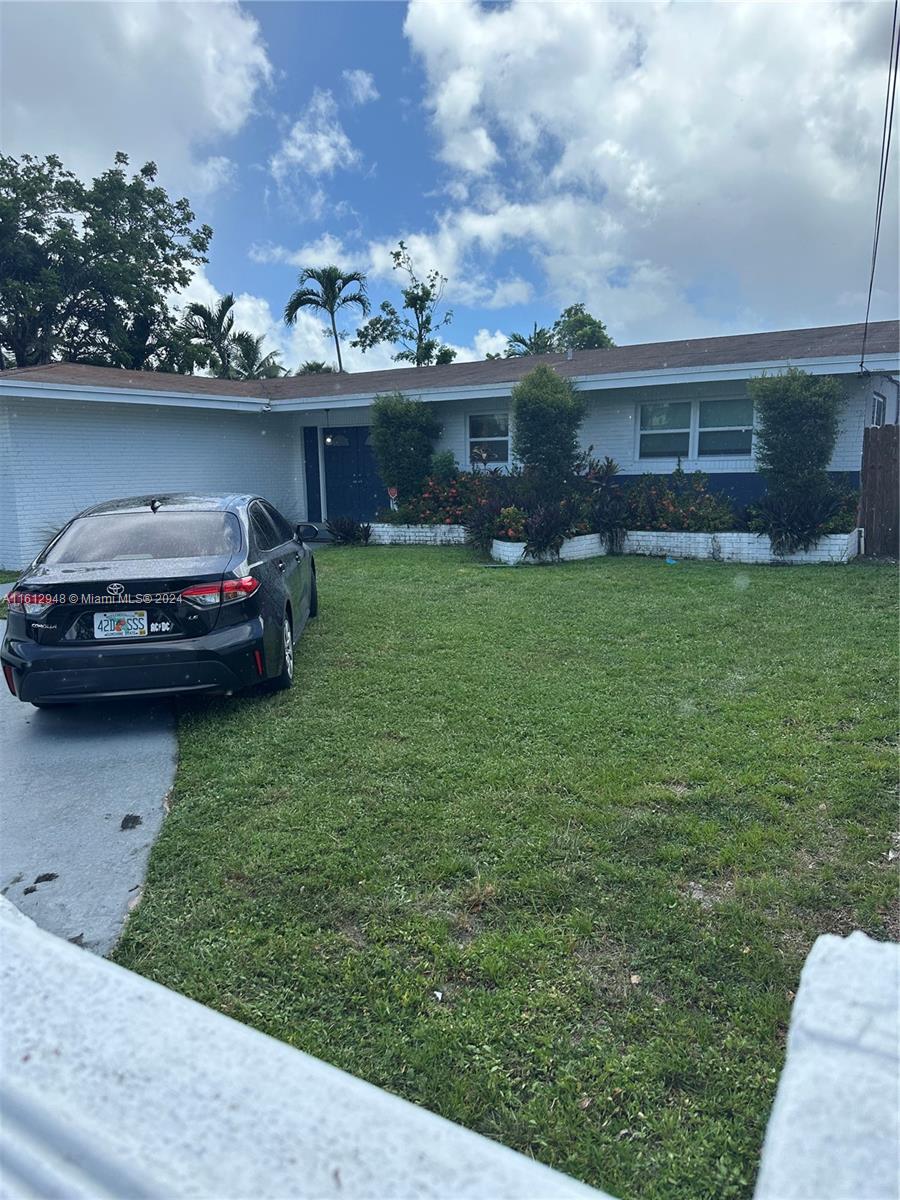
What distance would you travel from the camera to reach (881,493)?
1103 centimetres

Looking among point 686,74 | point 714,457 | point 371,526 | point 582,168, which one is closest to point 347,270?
point 582,168

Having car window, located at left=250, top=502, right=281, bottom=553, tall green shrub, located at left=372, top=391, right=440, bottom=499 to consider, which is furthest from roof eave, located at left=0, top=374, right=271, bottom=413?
car window, located at left=250, top=502, right=281, bottom=553

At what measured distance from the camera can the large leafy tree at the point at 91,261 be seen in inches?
923

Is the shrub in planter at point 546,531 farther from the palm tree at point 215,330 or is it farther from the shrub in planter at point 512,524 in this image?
the palm tree at point 215,330

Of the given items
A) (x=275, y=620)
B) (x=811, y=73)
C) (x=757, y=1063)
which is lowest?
(x=757, y=1063)

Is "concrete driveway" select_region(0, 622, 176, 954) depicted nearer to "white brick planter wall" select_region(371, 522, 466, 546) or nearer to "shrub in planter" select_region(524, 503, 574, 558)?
"shrub in planter" select_region(524, 503, 574, 558)

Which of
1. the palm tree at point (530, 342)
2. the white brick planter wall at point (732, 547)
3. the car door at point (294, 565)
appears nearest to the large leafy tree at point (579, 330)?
the palm tree at point (530, 342)

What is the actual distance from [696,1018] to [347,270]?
27.6 m

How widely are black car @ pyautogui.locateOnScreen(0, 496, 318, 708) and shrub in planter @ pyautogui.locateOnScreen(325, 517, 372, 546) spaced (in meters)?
9.27

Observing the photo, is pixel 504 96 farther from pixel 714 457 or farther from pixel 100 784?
pixel 100 784

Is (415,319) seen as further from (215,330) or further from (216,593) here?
(216,593)

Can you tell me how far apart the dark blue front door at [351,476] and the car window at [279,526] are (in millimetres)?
9839

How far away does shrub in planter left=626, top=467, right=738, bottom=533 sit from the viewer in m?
11.8

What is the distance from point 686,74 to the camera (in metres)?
8.39
